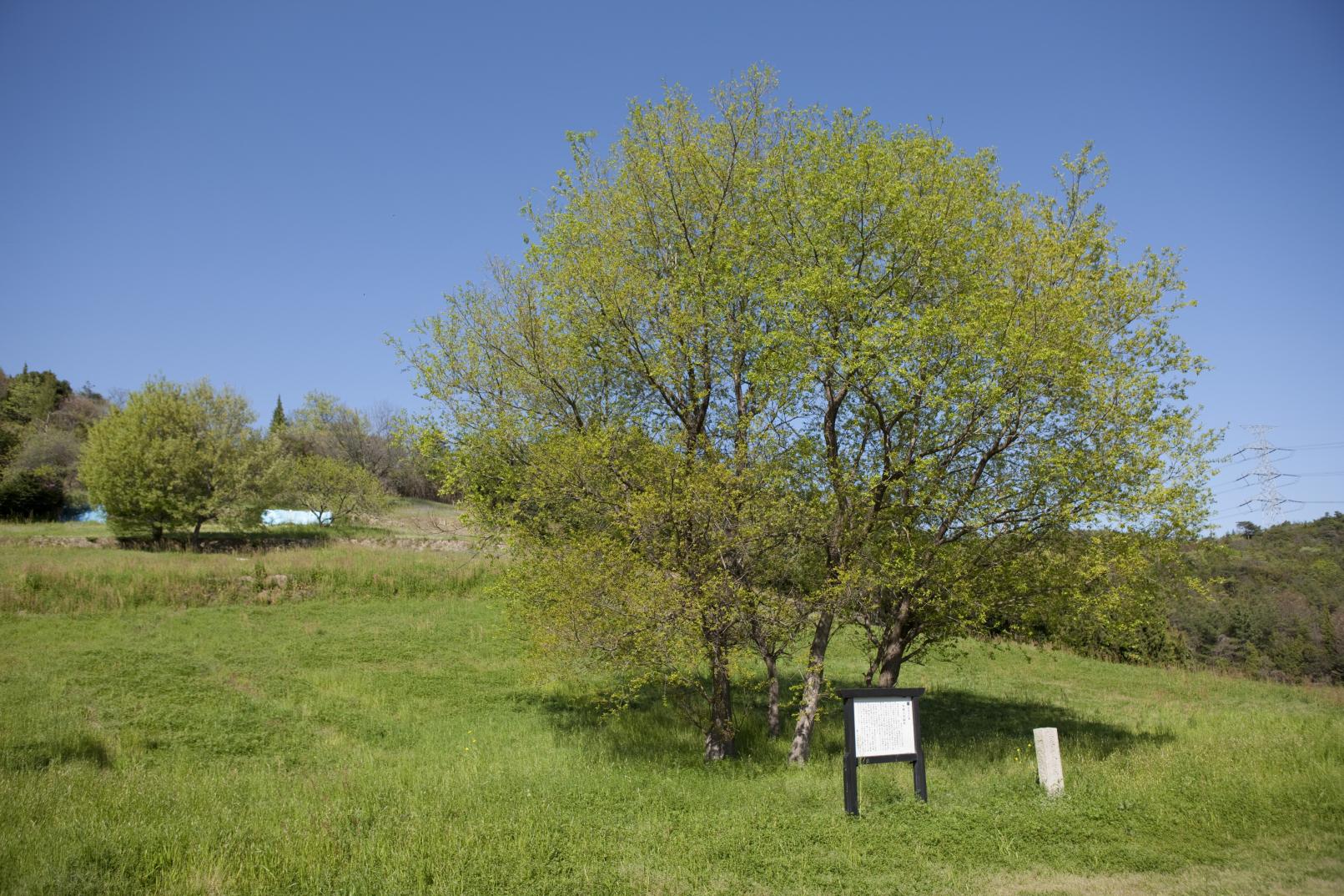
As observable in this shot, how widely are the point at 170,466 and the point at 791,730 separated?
36510mm

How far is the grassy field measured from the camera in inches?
264

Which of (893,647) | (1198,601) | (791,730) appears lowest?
(791,730)

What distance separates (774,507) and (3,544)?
3689 cm

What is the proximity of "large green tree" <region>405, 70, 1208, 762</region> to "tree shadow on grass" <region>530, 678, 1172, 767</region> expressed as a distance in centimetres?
111

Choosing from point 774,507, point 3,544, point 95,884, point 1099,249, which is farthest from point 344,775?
point 3,544

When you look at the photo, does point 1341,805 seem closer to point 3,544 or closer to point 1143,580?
point 1143,580

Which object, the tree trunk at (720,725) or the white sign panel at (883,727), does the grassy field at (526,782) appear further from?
the white sign panel at (883,727)

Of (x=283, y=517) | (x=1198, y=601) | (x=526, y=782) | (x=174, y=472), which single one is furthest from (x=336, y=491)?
(x=1198, y=601)

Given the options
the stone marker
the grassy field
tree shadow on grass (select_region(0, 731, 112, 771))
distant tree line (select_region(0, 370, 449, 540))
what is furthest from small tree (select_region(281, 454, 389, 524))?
the stone marker

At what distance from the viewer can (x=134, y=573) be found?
990 inches

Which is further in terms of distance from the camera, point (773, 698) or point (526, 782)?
point (773, 698)

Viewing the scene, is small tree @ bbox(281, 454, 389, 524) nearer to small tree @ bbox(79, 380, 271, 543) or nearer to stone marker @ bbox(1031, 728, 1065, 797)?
small tree @ bbox(79, 380, 271, 543)

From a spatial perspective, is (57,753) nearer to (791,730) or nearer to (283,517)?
(791,730)

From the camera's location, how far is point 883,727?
898 cm
